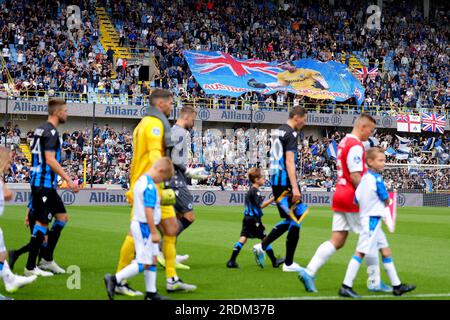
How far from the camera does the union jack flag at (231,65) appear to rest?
49963 millimetres

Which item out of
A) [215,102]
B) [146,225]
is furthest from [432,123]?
[146,225]

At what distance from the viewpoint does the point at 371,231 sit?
9211mm

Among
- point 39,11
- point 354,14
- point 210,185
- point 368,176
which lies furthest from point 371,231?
point 354,14

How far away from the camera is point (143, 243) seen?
8570 millimetres

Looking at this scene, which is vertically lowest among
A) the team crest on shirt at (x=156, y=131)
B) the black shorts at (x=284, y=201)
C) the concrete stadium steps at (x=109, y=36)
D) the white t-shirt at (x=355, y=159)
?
the black shorts at (x=284, y=201)

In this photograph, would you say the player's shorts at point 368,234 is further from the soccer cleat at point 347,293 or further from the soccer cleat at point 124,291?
the soccer cleat at point 124,291

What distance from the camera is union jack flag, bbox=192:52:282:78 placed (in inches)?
1967

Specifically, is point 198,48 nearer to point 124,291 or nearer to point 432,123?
point 432,123

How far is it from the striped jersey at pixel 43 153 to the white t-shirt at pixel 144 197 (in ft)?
9.76

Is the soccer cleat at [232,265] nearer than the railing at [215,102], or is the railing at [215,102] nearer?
the soccer cleat at [232,265]

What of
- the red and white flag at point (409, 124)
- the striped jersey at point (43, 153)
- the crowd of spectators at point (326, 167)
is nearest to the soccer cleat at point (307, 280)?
the striped jersey at point (43, 153)

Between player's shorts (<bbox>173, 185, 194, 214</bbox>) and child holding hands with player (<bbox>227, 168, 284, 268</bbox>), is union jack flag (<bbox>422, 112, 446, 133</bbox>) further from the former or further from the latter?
player's shorts (<bbox>173, 185, 194, 214</bbox>)

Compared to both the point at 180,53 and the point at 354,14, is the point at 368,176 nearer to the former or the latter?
the point at 180,53

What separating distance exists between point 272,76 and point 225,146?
9364mm
